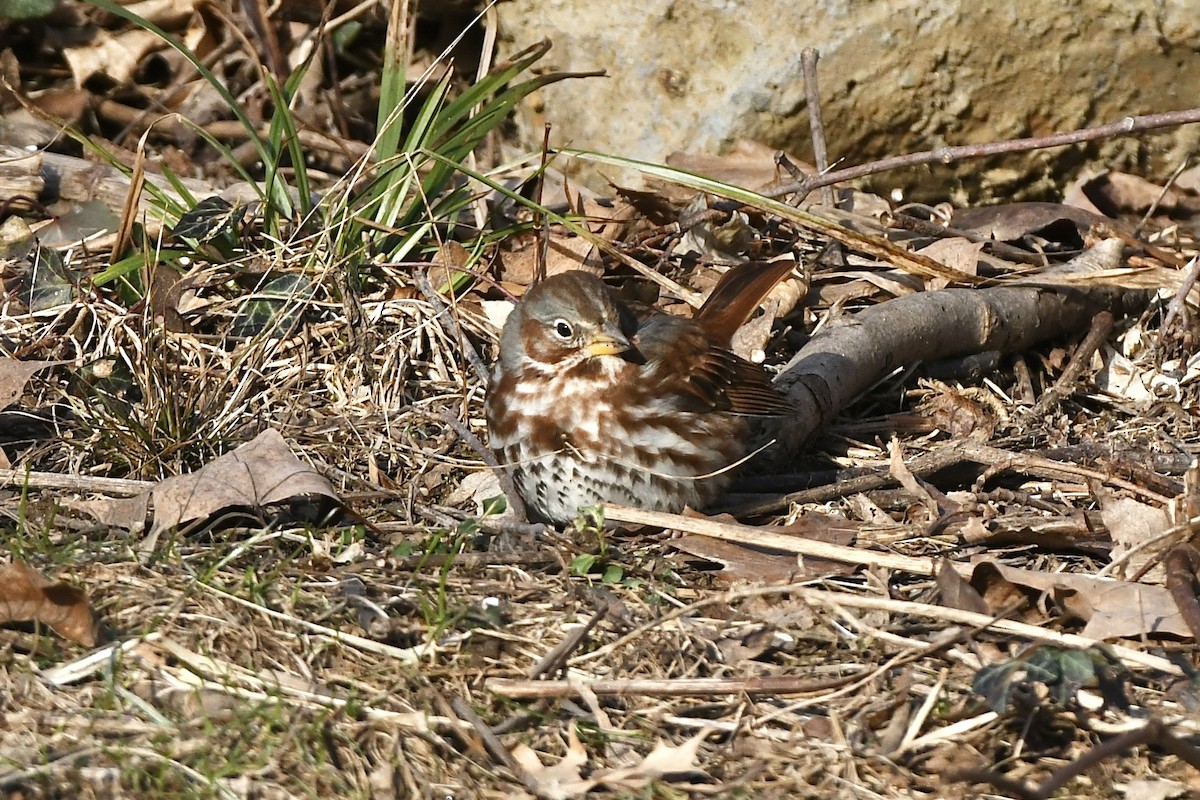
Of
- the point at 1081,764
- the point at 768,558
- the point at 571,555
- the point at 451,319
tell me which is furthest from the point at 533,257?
the point at 1081,764

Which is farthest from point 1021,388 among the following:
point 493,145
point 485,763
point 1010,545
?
point 485,763

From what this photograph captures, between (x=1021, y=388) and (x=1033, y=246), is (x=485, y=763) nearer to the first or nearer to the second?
(x=1021, y=388)

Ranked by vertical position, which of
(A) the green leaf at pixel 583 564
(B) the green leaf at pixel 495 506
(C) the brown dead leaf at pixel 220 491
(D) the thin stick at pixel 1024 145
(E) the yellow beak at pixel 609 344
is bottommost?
(B) the green leaf at pixel 495 506

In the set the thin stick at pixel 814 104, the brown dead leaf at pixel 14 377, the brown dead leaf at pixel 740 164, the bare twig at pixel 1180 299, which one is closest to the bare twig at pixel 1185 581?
the bare twig at pixel 1180 299

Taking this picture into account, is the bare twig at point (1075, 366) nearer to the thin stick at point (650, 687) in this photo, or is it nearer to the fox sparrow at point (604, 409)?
the fox sparrow at point (604, 409)

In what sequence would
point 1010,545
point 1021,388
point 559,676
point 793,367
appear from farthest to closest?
point 1021,388
point 793,367
point 1010,545
point 559,676

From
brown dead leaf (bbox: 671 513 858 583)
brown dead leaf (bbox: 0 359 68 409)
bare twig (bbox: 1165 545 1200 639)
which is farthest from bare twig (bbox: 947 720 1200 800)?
brown dead leaf (bbox: 0 359 68 409)
